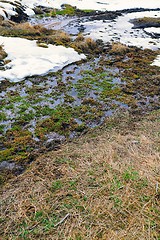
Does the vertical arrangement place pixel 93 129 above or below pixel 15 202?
below

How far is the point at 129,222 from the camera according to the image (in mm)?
3436

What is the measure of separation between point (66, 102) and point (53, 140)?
2791 millimetres

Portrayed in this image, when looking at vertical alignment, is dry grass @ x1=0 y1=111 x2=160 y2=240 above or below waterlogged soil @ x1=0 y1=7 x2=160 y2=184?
above

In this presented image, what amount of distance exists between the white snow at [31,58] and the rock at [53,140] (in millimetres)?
4882

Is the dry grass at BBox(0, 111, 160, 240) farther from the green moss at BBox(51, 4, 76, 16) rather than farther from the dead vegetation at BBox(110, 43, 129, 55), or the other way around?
the green moss at BBox(51, 4, 76, 16)

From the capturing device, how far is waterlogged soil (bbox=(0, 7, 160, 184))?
24.5ft

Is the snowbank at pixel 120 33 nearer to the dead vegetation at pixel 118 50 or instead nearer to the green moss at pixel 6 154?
the dead vegetation at pixel 118 50

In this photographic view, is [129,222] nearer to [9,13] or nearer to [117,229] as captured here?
[117,229]

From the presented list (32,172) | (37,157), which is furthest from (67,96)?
(32,172)

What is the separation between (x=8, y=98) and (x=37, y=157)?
13.4ft

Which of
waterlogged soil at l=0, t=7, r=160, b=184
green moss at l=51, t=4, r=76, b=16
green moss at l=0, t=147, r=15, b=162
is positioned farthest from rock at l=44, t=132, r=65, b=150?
green moss at l=51, t=4, r=76, b=16

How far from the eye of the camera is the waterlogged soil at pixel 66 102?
7.46 meters

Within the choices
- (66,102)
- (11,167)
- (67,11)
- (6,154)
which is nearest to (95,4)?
(67,11)

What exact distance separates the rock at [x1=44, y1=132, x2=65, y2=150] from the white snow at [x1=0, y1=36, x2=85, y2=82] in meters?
4.88
